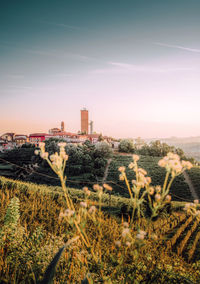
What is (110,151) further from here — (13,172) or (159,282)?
(159,282)

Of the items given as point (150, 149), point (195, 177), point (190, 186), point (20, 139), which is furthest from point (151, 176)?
point (20, 139)

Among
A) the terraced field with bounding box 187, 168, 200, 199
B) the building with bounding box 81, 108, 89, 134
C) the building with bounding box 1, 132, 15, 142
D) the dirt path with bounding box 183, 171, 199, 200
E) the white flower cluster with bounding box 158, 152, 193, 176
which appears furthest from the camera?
the building with bounding box 81, 108, 89, 134

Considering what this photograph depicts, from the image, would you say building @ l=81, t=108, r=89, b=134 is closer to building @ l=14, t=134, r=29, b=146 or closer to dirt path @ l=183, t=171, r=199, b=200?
building @ l=14, t=134, r=29, b=146

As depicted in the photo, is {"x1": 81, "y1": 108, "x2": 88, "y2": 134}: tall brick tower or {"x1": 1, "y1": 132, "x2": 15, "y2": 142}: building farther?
{"x1": 81, "y1": 108, "x2": 88, "y2": 134}: tall brick tower

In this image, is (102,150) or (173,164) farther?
(102,150)

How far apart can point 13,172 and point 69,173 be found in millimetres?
9200

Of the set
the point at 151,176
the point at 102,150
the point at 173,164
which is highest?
the point at 173,164

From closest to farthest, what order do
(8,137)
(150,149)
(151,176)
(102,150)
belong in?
(151,176) < (102,150) < (150,149) < (8,137)

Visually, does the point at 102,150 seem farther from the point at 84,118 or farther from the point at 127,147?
the point at 84,118

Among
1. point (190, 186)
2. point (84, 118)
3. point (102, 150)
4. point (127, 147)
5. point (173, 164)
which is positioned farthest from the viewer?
point (84, 118)

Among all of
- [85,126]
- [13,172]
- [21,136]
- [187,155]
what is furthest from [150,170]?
[85,126]

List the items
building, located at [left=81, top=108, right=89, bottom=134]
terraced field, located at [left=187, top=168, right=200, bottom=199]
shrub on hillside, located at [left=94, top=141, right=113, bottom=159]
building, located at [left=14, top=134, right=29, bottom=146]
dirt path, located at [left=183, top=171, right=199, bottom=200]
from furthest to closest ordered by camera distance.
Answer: building, located at [left=81, top=108, right=89, bottom=134] < building, located at [left=14, top=134, right=29, bottom=146] < shrub on hillside, located at [left=94, top=141, right=113, bottom=159] < terraced field, located at [left=187, top=168, right=200, bottom=199] < dirt path, located at [left=183, top=171, right=199, bottom=200]

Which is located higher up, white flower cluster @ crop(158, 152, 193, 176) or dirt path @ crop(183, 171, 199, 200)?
white flower cluster @ crop(158, 152, 193, 176)

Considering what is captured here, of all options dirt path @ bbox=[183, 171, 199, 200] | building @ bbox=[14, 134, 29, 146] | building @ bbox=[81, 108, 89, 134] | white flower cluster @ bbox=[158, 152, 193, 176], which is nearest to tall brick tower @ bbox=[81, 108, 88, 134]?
building @ bbox=[81, 108, 89, 134]
